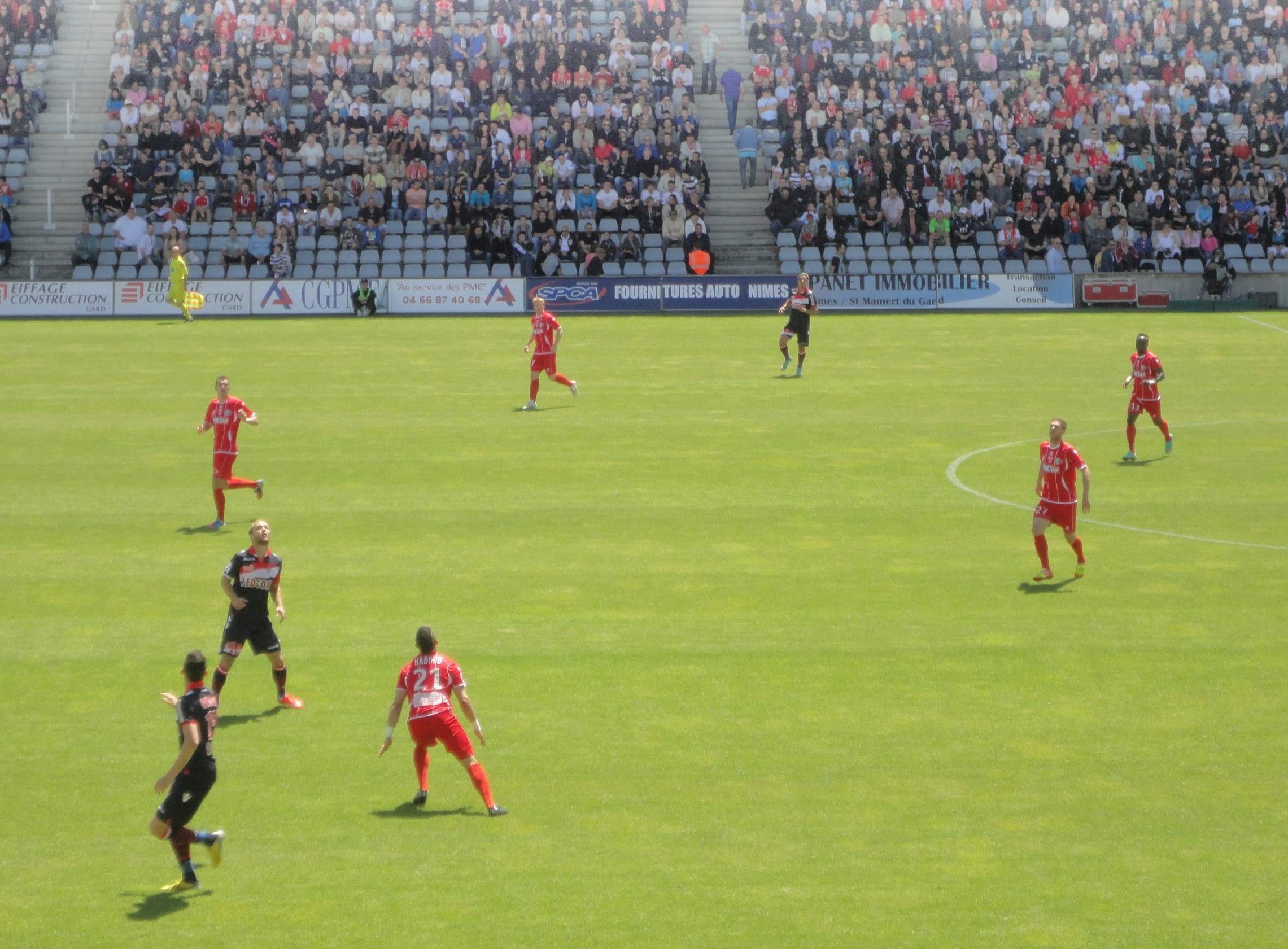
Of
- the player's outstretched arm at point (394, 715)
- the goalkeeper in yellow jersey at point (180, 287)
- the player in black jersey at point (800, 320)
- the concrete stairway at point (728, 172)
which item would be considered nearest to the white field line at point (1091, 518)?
the player in black jersey at point (800, 320)

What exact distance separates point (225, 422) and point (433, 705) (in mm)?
10875

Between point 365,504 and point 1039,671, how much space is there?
11.8 meters

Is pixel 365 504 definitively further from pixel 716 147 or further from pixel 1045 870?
pixel 716 147

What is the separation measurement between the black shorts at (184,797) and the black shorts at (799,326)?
81.2 feet

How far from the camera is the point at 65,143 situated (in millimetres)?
52750

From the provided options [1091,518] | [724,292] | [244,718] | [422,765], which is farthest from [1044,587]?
→ [724,292]

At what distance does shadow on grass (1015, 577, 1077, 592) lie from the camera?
19.3 metres

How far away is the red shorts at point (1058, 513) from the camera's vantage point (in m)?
19.4

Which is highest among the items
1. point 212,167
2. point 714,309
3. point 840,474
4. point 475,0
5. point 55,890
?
point 475,0

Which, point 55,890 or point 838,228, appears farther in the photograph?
point 838,228

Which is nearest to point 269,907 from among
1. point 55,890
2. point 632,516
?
point 55,890

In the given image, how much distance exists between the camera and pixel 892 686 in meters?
15.8

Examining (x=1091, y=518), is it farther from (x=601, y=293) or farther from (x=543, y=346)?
(x=601, y=293)

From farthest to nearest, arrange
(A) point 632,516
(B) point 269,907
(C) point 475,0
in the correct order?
(C) point 475,0 < (A) point 632,516 < (B) point 269,907
